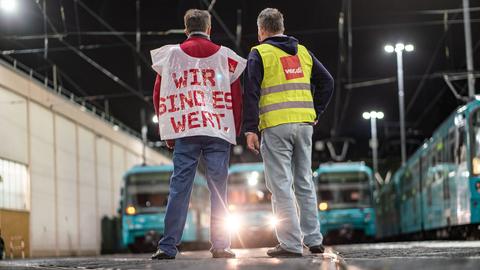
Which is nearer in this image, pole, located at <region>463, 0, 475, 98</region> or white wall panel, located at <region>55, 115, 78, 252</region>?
pole, located at <region>463, 0, 475, 98</region>

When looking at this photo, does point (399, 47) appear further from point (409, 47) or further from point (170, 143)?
point (170, 143)

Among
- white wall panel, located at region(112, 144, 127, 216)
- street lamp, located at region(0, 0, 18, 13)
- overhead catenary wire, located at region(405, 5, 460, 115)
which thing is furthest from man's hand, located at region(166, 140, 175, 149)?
white wall panel, located at region(112, 144, 127, 216)

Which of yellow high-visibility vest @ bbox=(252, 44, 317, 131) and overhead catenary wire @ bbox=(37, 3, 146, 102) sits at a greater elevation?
overhead catenary wire @ bbox=(37, 3, 146, 102)

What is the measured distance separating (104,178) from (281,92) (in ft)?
105

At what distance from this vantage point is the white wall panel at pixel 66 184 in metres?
30.9

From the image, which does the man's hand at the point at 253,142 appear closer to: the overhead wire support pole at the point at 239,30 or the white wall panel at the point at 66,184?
the overhead wire support pole at the point at 239,30

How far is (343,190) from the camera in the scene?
26266mm

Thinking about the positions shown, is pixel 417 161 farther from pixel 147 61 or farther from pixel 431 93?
pixel 431 93

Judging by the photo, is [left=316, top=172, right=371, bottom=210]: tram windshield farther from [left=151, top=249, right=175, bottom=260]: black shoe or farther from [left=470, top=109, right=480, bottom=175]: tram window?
[left=151, top=249, right=175, bottom=260]: black shoe

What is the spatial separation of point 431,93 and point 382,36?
41.7 feet

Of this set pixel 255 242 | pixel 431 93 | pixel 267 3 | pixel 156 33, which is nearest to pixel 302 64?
pixel 267 3

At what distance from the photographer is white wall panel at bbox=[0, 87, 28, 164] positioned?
2506 cm

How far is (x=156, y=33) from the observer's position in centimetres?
2266

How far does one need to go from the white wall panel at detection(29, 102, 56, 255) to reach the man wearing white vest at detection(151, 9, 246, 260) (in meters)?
21.4
